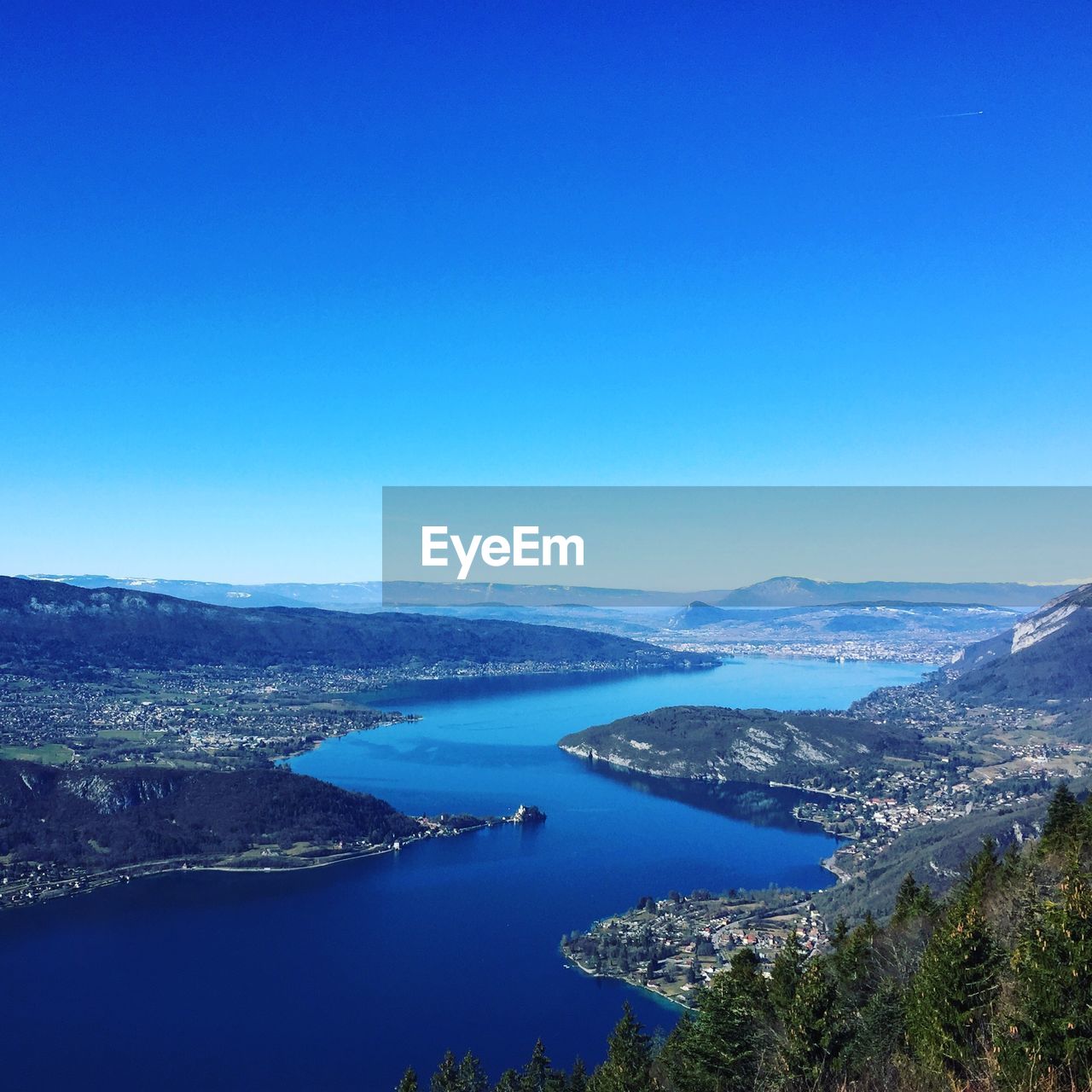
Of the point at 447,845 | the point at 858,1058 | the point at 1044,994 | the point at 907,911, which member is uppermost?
the point at 1044,994

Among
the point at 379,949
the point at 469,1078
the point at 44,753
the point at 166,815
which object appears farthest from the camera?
the point at 44,753

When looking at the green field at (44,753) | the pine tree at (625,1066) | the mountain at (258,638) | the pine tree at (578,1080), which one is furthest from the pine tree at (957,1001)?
the mountain at (258,638)

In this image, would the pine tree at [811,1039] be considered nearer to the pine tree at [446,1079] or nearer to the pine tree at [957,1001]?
the pine tree at [957,1001]

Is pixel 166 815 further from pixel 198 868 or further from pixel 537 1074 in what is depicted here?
pixel 537 1074

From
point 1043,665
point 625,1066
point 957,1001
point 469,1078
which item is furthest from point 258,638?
point 957,1001

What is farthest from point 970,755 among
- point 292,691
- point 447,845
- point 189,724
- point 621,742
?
point 292,691

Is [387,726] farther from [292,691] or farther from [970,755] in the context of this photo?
[970,755]
